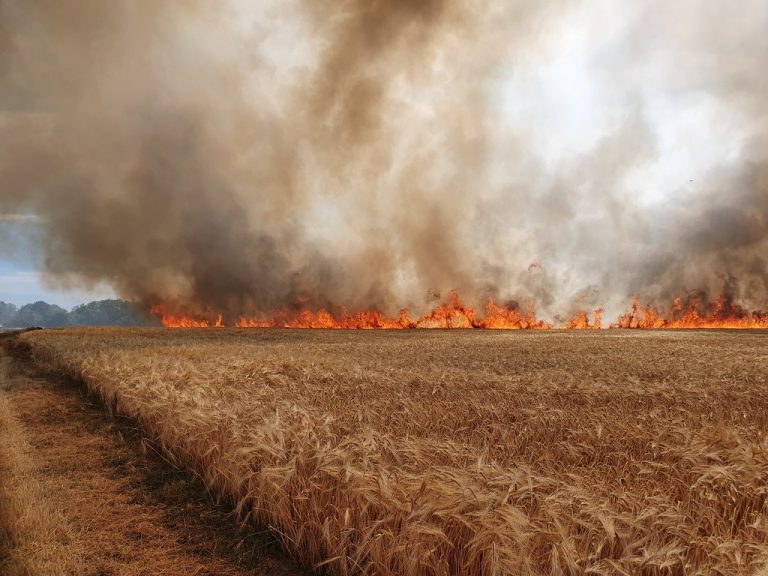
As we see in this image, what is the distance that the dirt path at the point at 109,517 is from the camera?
4.59m

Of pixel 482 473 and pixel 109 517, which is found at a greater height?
pixel 482 473

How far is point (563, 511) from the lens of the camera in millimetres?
3898

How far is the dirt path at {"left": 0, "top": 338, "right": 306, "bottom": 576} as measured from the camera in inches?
181

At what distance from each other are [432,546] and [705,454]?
3.92 m

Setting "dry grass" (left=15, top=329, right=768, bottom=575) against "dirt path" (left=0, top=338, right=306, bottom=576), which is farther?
"dirt path" (left=0, top=338, right=306, bottom=576)

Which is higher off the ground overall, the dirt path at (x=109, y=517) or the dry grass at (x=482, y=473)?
the dry grass at (x=482, y=473)

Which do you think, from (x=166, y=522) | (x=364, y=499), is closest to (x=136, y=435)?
(x=166, y=522)

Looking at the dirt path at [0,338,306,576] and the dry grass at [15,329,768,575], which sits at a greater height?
the dry grass at [15,329,768,575]

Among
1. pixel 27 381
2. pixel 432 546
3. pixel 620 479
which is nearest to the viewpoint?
pixel 432 546

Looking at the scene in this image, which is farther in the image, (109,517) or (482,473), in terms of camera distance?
(109,517)

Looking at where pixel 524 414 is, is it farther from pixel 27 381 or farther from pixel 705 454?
pixel 27 381

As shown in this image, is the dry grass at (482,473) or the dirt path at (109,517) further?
the dirt path at (109,517)

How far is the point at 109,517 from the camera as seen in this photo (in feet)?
18.7

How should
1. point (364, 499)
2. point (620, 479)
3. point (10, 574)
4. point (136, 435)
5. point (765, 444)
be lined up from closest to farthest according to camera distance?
point (10, 574) < point (364, 499) < point (620, 479) < point (765, 444) < point (136, 435)
